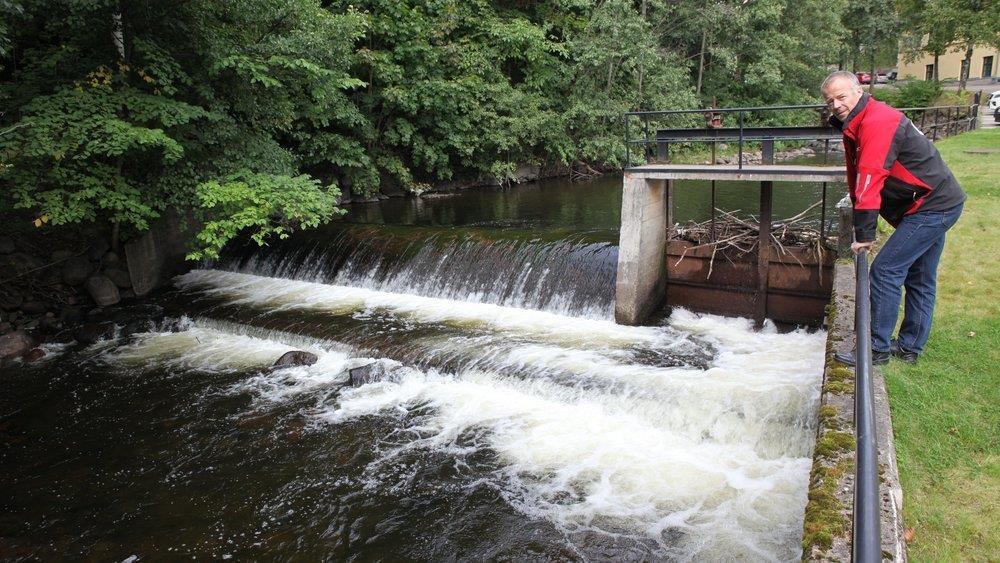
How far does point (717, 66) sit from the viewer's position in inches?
1281

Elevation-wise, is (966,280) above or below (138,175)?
below

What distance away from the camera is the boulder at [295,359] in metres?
9.94

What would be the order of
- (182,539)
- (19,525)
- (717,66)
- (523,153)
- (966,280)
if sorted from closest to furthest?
1. (182,539)
2. (19,525)
3. (966,280)
4. (523,153)
5. (717,66)

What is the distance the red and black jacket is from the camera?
434 cm

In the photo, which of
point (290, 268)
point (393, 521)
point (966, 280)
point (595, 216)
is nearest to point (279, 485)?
point (393, 521)

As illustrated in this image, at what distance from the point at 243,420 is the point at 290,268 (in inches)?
279

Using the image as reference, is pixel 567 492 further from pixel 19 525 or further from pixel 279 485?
pixel 19 525

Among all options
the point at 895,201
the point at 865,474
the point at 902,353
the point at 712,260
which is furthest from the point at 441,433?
the point at 865,474

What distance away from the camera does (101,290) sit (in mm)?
13703

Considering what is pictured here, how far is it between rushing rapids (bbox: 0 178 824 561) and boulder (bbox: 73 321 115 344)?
1.47ft

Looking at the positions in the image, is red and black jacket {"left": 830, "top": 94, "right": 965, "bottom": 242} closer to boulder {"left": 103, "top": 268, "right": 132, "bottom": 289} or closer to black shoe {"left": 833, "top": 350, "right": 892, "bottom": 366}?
black shoe {"left": 833, "top": 350, "right": 892, "bottom": 366}

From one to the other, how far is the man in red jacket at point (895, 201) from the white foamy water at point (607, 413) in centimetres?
179

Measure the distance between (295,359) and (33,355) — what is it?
200 inches

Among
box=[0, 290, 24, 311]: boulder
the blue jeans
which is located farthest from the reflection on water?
the blue jeans
